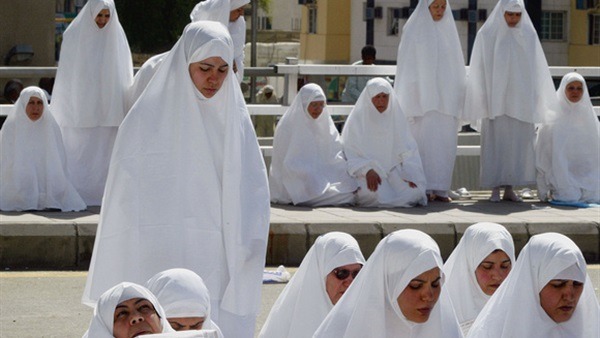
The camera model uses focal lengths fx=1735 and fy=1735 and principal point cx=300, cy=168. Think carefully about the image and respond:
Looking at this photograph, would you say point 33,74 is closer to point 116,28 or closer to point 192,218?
point 116,28

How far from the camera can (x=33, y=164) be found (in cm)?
1305

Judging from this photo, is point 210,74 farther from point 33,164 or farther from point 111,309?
point 33,164

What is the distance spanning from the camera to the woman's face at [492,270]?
24.1ft

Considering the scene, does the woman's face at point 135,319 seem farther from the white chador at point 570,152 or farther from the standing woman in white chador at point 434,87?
the white chador at point 570,152

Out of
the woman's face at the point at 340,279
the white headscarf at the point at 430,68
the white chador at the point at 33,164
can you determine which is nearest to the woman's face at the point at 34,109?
the white chador at the point at 33,164

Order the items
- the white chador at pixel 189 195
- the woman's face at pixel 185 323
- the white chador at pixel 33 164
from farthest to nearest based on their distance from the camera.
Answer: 1. the white chador at pixel 33 164
2. the white chador at pixel 189 195
3. the woman's face at pixel 185 323

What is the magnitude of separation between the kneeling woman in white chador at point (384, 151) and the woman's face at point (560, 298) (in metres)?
7.68

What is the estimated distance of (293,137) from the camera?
1404 cm

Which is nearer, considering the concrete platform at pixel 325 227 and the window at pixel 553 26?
the concrete platform at pixel 325 227

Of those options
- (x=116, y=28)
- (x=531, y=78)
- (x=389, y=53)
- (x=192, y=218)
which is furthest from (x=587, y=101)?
(x=389, y=53)

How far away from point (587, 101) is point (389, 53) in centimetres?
2566

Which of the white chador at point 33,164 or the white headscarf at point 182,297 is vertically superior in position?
the white headscarf at point 182,297

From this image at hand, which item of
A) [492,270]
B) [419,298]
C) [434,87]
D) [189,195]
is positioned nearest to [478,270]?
[492,270]

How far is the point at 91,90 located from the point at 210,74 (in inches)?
252
